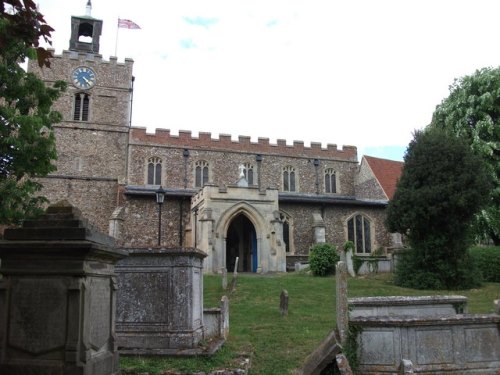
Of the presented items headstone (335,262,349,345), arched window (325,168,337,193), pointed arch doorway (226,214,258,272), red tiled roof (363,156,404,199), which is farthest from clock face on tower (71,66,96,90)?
headstone (335,262,349,345)

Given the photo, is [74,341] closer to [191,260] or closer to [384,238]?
[191,260]

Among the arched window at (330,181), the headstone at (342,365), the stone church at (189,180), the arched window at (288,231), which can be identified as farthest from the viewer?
the arched window at (330,181)

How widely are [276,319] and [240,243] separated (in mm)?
17743

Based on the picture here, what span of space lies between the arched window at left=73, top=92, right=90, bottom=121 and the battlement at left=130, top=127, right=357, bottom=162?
3645mm

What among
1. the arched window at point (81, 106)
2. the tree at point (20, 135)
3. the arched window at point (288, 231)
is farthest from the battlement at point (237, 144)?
the tree at point (20, 135)

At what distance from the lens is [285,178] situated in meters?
37.2

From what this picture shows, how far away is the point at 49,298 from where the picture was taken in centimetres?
442

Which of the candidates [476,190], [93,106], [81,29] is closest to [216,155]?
[93,106]

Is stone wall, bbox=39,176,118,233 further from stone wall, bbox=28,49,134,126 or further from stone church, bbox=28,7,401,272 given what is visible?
stone wall, bbox=28,49,134,126

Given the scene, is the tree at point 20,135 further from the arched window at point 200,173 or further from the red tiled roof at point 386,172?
the red tiled roof at point 386,172

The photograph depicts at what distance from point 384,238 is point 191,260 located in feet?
89.8

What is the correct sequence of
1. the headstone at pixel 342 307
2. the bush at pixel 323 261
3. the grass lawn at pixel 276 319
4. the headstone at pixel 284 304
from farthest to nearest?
the bush at pixel 323 261 < the headstone at pixel 284 304 < the headstone at pixel 342 307 < the grass lawn at pixel 276 319

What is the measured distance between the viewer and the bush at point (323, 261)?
76.0ft

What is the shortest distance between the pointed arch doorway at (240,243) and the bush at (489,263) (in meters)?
13.0
